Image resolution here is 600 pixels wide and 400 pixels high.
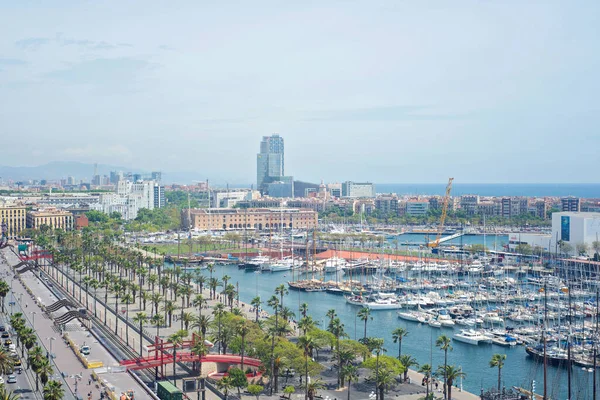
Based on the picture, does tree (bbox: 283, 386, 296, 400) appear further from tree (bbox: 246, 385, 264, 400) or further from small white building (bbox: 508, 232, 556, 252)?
small white building (bbox: 508, 232, 556, 252)

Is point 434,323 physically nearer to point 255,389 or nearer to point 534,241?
point 255,389

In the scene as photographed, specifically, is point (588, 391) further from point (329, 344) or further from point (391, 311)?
point (391, 311)

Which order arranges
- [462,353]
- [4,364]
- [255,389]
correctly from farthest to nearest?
[462,353] → [255,389] → [4,364]

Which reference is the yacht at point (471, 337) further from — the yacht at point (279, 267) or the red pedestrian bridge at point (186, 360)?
the yacht at point (279, 267)

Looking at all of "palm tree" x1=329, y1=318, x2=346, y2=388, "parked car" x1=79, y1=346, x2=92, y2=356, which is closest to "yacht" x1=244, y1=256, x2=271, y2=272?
"palm tree" x1=329, y1=318, x2=346, y2=388

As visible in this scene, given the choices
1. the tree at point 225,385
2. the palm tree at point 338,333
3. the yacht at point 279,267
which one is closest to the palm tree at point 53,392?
the tree at point 225,385

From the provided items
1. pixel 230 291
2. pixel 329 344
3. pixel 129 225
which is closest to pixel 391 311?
pixel 230 291

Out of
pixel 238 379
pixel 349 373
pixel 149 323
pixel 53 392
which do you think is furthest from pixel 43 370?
pixel 149 323

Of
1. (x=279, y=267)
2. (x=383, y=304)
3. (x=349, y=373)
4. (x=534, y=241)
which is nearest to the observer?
(x=349, y=373)
